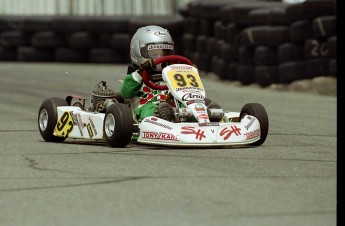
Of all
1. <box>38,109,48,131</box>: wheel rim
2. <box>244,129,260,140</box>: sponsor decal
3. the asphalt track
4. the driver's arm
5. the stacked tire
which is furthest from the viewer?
the stacked tire

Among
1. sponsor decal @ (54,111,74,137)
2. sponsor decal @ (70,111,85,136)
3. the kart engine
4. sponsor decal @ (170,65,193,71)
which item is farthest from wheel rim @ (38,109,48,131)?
→ sponsor decal @ (170,65,193,71)

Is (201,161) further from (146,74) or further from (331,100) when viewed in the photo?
(331,100)

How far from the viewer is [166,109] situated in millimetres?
9031

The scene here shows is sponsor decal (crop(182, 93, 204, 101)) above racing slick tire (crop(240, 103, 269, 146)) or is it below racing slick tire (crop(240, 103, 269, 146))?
above

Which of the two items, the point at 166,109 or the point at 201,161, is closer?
the point at 201,161

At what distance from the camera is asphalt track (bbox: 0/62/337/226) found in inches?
226

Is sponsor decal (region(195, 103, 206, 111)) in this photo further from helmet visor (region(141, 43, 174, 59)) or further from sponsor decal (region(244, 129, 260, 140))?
helmet visor (region(141, 43, 174, 59))

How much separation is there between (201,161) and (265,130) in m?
1.28

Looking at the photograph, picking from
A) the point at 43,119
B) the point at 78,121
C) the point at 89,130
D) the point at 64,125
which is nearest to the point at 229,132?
the point at 89,130

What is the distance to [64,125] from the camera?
974 cm

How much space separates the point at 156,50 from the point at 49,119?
113 cm

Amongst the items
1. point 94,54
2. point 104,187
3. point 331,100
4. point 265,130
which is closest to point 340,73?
point 265,130

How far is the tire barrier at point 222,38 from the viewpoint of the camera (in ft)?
49.8

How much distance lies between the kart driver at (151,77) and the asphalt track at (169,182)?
1.20 feet
